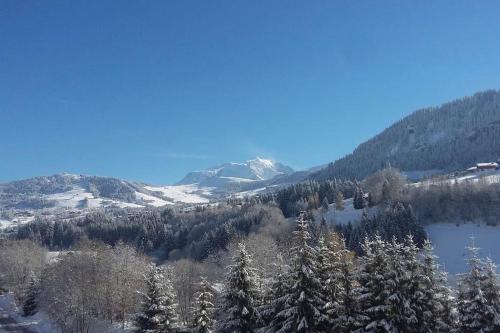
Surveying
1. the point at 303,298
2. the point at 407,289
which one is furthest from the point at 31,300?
the point at 407,289

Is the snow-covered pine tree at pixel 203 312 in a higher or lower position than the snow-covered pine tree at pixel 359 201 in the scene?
lower

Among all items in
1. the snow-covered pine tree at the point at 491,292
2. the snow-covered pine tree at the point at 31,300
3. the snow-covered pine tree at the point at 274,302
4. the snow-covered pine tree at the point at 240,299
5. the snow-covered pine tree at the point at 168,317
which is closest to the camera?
the snow-covered pine tree at the point at 491,292

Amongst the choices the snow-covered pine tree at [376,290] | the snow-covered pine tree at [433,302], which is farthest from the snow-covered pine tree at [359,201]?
the snow-covered pine tree at [376,290]

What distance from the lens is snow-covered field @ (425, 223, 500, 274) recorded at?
340 ft

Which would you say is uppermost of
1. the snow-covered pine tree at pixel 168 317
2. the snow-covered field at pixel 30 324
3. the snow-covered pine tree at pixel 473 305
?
the snow-covered pine tree at pixel 473 305

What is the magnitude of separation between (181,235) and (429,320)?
149643mm

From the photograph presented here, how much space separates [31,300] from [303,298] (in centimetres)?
6502

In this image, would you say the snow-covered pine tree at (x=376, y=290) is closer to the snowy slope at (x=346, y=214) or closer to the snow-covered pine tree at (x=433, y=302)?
the snow-covered pine tree at (x=433, y=302)

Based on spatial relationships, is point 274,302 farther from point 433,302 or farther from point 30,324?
point 30,324

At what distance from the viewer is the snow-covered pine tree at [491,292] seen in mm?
30047

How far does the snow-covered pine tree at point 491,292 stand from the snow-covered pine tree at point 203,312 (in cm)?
2150

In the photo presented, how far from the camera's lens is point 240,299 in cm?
3619

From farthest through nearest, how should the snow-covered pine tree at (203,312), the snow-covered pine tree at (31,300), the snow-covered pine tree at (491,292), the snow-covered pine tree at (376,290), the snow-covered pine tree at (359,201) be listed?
the snow-covered pine tree at (359,201) < the snow-covered pine tree at (31,300) < the snow-covered pine tree at (203,312) < the snow-covered pine tree at (376,290) < the snow-covered pine tree at (491,292)

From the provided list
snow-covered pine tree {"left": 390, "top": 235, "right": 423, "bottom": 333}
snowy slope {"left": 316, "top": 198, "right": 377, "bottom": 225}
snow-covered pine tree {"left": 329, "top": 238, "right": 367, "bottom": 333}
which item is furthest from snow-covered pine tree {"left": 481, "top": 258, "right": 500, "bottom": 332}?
snowy slope {"left": 316, "top": 198, "right": 377, "bottom": 225}
